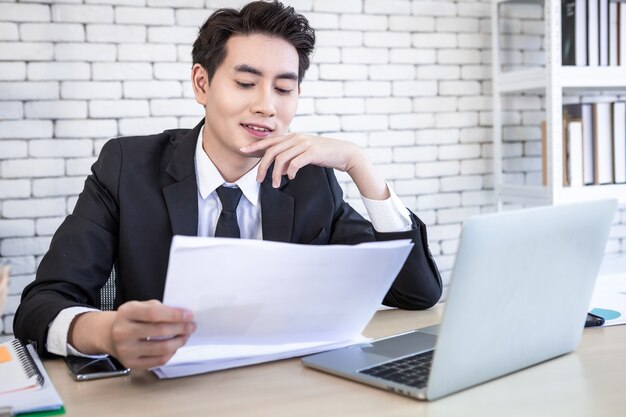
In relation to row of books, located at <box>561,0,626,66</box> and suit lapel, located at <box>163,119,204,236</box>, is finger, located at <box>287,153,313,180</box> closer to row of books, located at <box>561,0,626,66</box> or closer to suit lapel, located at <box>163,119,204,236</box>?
suit lapel, located at <box>163,119,204,236</box>

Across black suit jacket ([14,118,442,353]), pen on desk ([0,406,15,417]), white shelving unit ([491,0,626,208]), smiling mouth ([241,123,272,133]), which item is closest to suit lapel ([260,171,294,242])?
black suit jacket ([14,118,442,353])

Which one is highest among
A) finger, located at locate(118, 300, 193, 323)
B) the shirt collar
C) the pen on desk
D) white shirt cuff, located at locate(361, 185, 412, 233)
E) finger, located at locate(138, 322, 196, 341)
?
the shirt collar

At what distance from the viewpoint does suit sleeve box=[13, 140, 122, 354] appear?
1.39m

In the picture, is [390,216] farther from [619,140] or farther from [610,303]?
[619,140]

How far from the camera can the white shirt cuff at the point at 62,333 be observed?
128cm

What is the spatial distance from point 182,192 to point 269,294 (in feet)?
2.26

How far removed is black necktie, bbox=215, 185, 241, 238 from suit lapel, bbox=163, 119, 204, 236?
0.18 ft

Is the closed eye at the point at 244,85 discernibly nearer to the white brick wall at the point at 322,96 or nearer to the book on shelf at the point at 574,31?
the white brick wall at the point at 322,96

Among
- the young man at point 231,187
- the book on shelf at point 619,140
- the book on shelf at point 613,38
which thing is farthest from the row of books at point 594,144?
the young man at point 231,187

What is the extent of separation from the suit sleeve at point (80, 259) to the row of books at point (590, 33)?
210 cm

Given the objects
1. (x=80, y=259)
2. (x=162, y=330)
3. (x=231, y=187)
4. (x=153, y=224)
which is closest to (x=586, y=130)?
(x=231, y=187)

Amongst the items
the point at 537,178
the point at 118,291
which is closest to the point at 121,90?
the point at 118,291

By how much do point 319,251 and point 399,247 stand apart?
147 millimetres

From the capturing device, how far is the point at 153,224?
1.72 metres
